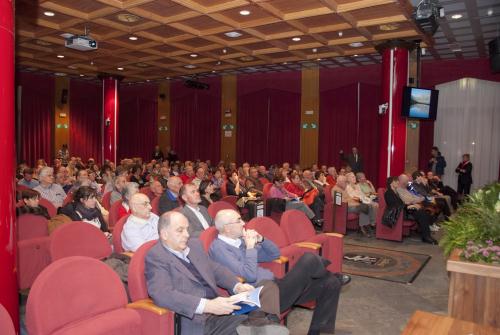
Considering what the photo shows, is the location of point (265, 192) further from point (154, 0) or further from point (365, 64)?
point (365, 64)

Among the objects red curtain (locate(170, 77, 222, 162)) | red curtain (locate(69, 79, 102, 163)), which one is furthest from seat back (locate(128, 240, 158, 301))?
red curtain (locate(69, 79, 102, 163))

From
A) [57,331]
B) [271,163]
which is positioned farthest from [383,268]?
[271,163]

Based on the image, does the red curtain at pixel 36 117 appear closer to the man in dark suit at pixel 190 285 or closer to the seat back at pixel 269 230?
the seat back at pixel 269 230

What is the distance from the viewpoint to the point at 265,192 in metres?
7.88

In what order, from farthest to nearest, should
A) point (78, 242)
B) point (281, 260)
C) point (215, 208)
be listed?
point (215, 208) < point (281, 260) < point (78, 242)

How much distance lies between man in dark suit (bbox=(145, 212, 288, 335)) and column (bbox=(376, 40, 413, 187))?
7315mm

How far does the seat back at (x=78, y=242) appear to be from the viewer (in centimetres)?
324

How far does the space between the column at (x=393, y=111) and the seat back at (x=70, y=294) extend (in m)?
8.10

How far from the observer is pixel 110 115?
14.3 metres

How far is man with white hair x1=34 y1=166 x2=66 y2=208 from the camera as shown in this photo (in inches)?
230

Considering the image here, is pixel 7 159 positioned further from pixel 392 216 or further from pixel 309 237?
pixel 392 216

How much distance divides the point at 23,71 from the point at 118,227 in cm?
1365

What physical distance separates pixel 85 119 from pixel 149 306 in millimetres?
16347

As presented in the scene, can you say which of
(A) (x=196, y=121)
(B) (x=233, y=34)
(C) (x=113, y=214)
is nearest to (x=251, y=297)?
(C) (x=113, y=214)
